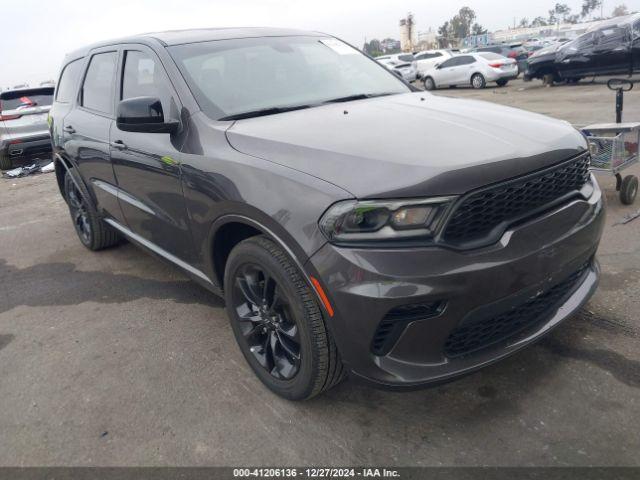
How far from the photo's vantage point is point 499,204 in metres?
2.10

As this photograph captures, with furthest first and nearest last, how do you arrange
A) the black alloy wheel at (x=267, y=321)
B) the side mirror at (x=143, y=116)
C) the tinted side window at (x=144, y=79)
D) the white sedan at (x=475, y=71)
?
the white sedan at (x=475, y=71), the tinted side window at (x=144, y=79), the side mirror at (x=143, y=116), the black alloy wheel at (x=267, y=321)

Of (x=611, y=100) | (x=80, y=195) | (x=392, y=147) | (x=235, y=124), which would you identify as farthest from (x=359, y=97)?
(x=611, y=100)

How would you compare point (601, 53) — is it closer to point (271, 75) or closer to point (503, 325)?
point (271, 75)

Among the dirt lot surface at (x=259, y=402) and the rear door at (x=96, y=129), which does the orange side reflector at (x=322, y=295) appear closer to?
the dirt lot surface at (x=259, y=402)

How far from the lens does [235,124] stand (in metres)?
2.70

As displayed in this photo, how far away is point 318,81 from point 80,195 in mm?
2807

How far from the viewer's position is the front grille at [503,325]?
212cm

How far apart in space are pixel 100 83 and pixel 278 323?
2.66 metres

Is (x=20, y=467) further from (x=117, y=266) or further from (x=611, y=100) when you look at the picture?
(x=611, y=100)

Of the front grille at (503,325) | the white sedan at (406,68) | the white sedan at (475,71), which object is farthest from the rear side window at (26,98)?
the white sedan at (406,68)

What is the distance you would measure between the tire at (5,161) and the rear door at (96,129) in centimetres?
652

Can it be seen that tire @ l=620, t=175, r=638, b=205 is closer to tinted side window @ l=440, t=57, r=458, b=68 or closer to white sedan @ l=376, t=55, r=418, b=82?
tinted side window @ l=440, t=57, r=458, b=68

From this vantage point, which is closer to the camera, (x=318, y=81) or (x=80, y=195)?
(x=318, y=81)

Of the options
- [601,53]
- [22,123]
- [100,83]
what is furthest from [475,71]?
[100,83]
